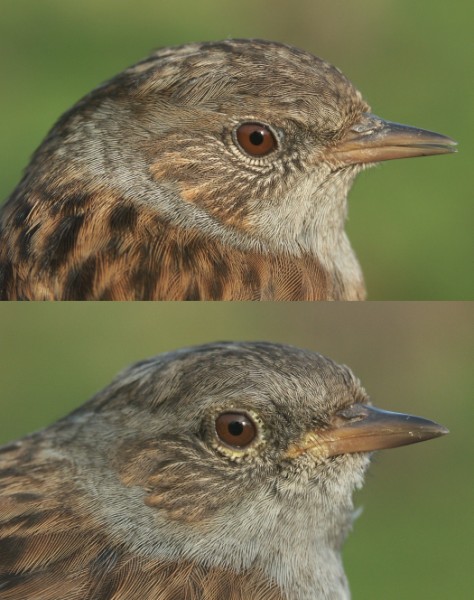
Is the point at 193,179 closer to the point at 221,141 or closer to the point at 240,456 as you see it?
the point at 221,141

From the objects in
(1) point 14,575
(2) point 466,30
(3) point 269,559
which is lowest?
(1) point 14,575

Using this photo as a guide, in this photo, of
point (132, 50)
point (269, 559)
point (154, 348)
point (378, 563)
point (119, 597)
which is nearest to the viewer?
point (119, 597)

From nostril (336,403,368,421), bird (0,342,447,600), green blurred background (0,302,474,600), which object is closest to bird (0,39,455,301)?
bird (0,342,447,600)

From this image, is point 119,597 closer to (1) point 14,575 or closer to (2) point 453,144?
(1) point 14,575

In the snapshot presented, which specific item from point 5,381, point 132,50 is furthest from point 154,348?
point 132,50

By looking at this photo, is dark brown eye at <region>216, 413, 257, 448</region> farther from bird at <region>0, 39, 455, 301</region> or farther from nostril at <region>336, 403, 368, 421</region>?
bird at <region>0, 39, 455, 301</region>

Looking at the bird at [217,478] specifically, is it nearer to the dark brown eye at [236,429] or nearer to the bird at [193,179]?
the dark brown eye at [236,429]
